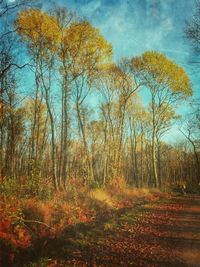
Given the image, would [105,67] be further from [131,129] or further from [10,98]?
[131,129]

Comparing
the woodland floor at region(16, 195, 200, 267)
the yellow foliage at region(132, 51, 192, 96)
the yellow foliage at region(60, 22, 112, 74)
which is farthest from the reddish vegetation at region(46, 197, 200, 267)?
the yellow foliage at region(132, 51, 192, 96)

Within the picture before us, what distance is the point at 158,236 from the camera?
10867mm

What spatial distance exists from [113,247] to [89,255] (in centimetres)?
101

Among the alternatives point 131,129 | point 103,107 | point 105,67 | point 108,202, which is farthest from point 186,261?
point 131,129

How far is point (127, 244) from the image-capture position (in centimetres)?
972

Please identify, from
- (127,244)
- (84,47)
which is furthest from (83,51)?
(127,244)

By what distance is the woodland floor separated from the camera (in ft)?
26.7

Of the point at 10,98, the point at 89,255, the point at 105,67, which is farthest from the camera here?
the point at 105,67

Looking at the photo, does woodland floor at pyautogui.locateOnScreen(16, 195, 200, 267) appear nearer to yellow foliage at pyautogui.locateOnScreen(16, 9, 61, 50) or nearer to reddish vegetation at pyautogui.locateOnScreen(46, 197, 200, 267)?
reddish vegetation at pyautogui.locateOnScreen(46, 197, 200, 267)

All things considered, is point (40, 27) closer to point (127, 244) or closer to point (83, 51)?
point (83, 51)

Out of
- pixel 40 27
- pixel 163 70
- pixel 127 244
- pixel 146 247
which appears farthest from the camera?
pixel 163 70

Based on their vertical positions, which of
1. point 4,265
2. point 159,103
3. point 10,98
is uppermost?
point 159,103

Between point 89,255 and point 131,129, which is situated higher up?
point 131,129

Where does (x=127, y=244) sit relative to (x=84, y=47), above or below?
below
